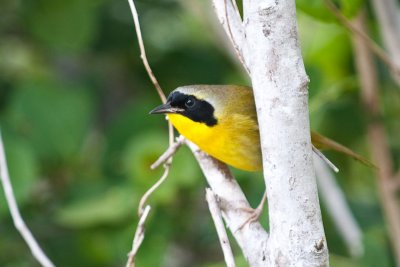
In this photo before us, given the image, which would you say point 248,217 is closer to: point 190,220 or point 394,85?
point 190,220

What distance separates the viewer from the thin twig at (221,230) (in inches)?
63.4

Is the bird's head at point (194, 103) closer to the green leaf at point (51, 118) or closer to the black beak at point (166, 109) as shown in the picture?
the black beak at point (166, 109)

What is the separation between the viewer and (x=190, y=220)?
10.1ft

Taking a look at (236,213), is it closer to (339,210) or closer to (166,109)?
(166,109)

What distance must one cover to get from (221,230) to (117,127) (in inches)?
64.2

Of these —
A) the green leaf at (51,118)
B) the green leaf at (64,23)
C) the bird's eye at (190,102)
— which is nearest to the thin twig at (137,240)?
the bird's eye at (190,102)

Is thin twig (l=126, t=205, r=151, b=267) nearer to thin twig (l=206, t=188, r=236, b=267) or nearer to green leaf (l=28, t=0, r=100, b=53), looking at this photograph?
thin twig (l=206, t=188, r=236, b=267)

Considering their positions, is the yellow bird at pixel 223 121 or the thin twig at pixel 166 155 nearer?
the thin twig at pixel 166 155

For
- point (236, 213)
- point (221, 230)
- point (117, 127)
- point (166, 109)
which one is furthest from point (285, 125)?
point (117, 127)

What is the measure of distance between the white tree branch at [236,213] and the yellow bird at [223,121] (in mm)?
221

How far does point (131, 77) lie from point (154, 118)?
58 cm

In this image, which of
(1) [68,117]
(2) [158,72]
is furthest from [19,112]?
(2) [158,72]

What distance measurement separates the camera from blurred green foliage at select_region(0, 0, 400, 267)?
2832 mm

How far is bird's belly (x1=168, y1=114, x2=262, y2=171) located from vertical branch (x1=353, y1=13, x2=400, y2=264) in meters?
0.54
